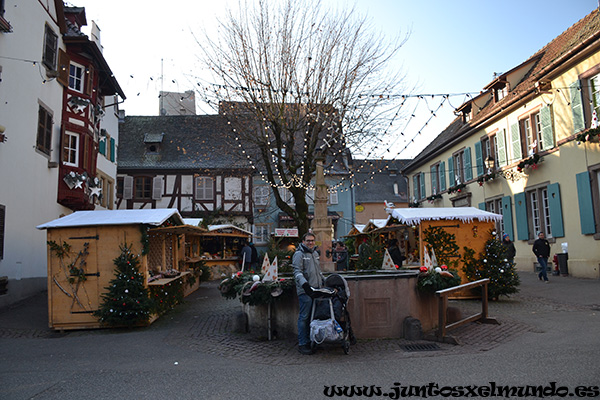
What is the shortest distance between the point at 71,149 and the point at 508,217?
59.3 ft

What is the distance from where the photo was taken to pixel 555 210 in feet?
59.9

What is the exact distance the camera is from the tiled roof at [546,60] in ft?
56.1

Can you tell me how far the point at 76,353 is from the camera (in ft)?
25.8

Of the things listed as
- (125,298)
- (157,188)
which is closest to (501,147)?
(125,298)

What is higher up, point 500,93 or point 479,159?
point 500,93

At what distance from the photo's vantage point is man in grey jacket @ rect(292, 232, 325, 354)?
7.10m

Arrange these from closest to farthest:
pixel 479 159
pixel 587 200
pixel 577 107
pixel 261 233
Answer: pixel 587 200
pixel 577 107
pixel 479 159
pixel 261 233

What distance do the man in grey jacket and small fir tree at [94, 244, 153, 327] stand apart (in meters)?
4.10

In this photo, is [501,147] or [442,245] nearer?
[442,245]

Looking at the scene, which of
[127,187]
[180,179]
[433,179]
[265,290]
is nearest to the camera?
[265,290]

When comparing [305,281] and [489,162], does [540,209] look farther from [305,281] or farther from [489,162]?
[305,281]

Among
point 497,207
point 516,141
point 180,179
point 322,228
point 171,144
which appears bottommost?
point 322,228

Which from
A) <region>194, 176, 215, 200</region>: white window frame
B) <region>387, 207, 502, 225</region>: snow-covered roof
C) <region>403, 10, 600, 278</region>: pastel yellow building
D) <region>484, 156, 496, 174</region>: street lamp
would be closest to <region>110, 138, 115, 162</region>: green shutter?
<region>194, 176, 215, 200</region>: white window frame

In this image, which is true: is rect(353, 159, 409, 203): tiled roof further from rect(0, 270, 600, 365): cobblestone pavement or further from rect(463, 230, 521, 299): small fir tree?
rect(463, 230, 521, 299): small fir tree
